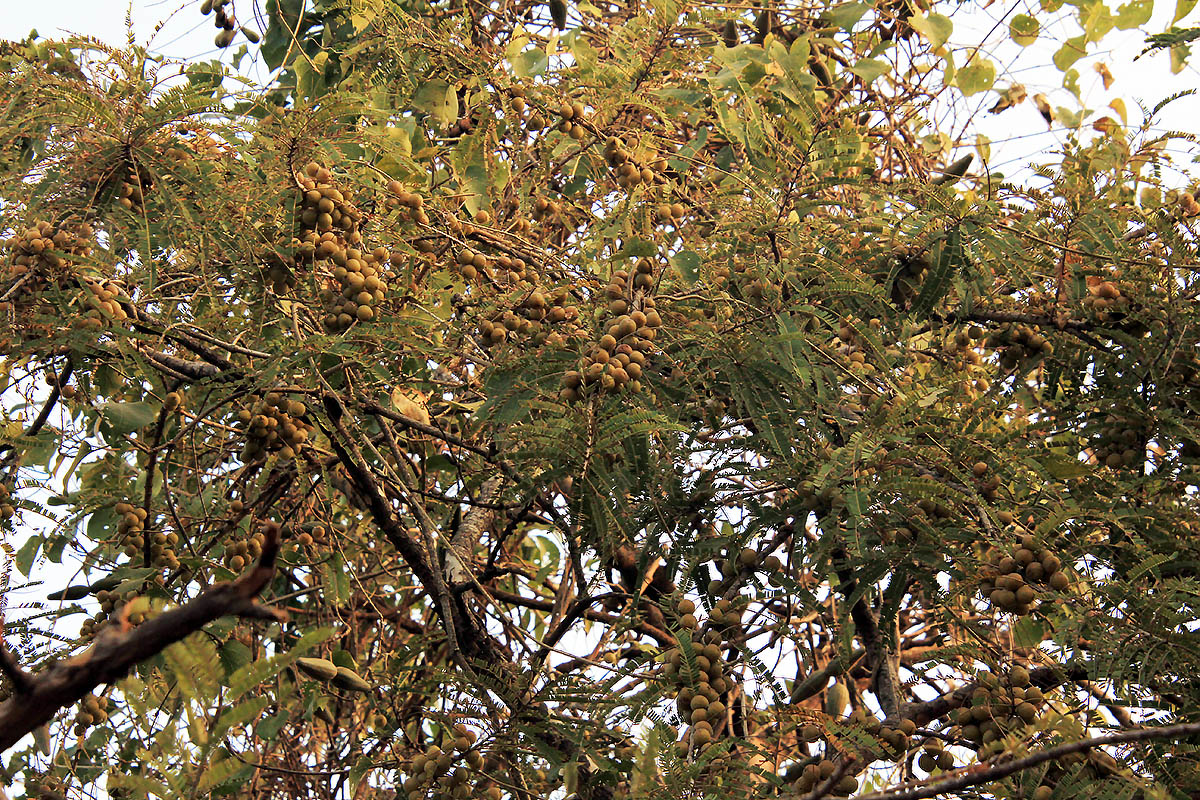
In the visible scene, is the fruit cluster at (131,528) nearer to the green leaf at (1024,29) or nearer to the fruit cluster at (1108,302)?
the fruit cluster at (1108,302)

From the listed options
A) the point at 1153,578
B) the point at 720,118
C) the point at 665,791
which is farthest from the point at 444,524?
the point at 1153,578

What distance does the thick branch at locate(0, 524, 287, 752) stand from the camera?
853 millimetres

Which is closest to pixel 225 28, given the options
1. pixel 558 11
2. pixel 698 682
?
pixel 558 11

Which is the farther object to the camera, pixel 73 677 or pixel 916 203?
pixel 916 203

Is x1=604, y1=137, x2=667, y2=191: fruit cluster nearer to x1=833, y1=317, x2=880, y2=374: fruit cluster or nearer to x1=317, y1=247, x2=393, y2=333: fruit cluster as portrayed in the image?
x1=833, y1=317, x2=880, y2=374: fruit cluster

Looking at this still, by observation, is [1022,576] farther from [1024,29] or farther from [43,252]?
[1024,29]

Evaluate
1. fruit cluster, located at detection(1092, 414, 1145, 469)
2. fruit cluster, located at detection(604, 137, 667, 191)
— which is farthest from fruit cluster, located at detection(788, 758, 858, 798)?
fruit cluster, located at detection(604, 137, 667, 191)

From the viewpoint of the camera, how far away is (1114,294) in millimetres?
2430

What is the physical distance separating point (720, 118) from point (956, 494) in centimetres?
111

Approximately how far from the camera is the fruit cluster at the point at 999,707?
1945 millimetres

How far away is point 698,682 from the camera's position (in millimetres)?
2074

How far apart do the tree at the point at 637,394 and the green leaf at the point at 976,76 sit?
0.69 metres

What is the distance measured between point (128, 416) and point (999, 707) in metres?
1.71

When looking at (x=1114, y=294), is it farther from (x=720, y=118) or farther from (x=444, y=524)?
(x=444, y=524)
